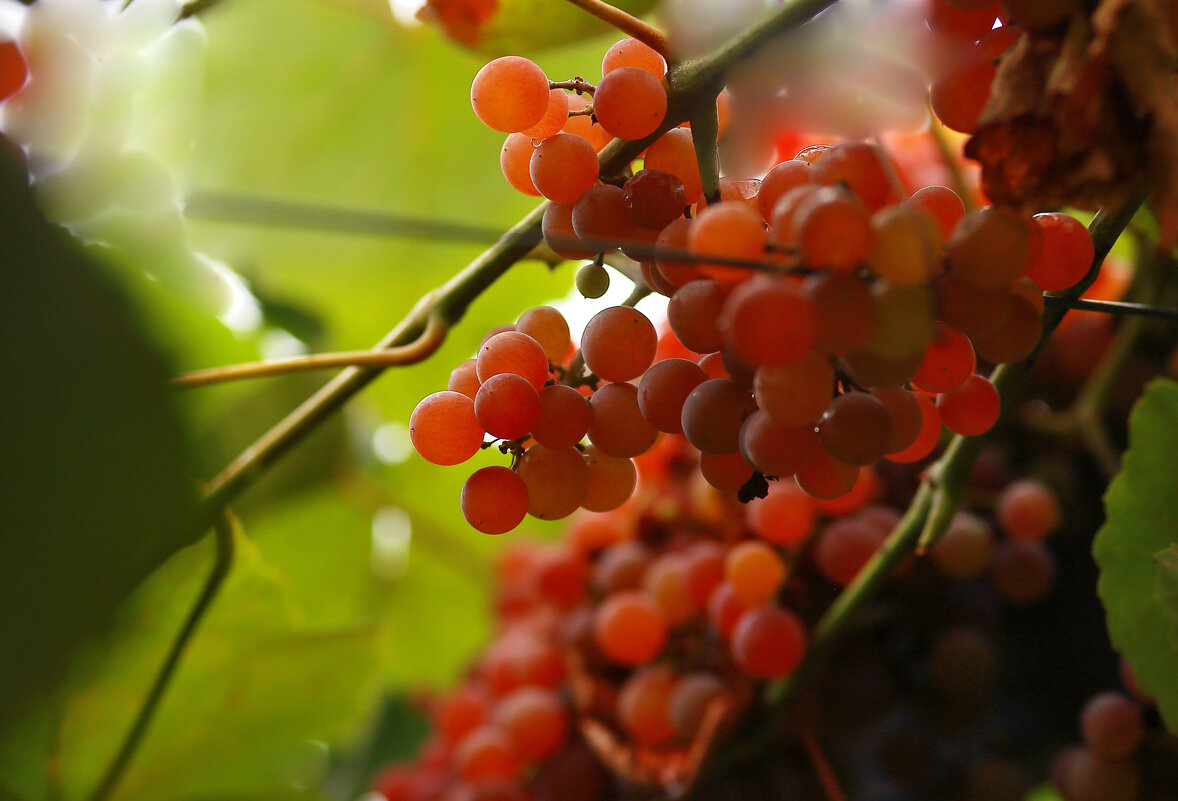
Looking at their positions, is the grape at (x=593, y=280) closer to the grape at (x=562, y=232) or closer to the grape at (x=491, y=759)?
the grape at (x=562, y=232)

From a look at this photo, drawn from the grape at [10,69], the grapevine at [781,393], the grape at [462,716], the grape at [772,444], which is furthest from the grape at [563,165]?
the grape at [462,716]

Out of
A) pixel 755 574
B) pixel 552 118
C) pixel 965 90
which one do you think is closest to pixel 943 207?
pixel 965 90

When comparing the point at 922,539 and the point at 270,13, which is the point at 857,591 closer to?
the point at 922,539

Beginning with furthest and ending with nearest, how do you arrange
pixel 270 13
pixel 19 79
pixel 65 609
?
pixel 270 13 < pixel 19 79 < pixel 65 609

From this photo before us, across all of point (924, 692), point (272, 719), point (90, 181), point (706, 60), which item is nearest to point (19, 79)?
point (90, 181)

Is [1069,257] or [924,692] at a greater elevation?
[1069,257]

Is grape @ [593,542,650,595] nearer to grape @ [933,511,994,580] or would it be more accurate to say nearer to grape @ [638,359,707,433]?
grape @ [933,511,994,580]
